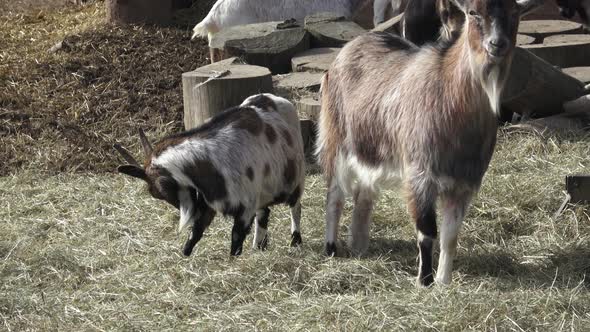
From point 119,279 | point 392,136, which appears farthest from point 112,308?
point 392,136

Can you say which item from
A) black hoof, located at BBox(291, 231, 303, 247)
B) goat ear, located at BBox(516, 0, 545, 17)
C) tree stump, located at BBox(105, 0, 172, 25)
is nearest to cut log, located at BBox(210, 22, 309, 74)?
tree stump, located at BBox(105, 0, 172, 25)

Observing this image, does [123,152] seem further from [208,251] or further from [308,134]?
[308,134]

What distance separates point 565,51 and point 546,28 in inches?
26.6

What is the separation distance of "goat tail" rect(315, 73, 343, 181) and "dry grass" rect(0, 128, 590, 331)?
21.1 inches

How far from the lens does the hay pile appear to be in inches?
337

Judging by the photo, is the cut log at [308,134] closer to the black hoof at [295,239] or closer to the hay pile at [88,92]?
the hay pile at [88,92]

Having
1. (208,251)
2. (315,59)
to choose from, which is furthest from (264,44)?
(208,251)

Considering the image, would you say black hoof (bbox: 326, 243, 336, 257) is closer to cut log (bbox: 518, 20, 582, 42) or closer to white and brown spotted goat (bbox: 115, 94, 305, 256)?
white and brown spotted goat (bbox: 115, 94, 305, 256)

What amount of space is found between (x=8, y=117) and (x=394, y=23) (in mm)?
3421

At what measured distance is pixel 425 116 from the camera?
17.5 feet

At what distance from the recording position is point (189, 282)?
5680 mm

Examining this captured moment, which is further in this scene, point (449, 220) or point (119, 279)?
point (119, 279)

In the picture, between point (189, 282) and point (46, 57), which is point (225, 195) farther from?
point (46, 57)

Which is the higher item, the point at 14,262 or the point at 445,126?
the point at 445,126
